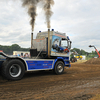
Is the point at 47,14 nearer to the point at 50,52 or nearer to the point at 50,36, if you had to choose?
the point at 50,36

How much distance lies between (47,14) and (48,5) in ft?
1.95

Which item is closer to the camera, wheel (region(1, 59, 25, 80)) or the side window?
wheel (region(1, 59, 25, 80))

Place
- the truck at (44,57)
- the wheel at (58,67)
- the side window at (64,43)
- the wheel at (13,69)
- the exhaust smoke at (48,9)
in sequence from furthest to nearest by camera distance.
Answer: the side window at (64,43), the wheel at (58,67), the exhaust smoke at (48,9), the truck at (44,57), the wheel at (13,69)

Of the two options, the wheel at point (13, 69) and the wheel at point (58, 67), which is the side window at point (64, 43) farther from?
the wheel at point (13, 69)

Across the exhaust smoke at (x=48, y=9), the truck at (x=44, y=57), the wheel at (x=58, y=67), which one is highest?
the exhaust smoke at (x=48, y=9)

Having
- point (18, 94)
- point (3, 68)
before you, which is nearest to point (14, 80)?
point (3, 68)

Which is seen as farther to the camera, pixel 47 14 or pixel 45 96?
pixel 47 14

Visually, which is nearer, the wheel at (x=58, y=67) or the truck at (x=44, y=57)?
the truck at (x=44, y=57)

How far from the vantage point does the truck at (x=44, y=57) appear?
6.56 metres

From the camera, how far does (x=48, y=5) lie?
802cm

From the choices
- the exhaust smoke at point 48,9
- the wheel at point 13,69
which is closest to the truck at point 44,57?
the wheel at point 13,69

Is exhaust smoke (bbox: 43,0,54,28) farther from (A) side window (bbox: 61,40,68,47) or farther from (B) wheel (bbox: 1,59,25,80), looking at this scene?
(B) wheel (bbox: 1,59,25,80)

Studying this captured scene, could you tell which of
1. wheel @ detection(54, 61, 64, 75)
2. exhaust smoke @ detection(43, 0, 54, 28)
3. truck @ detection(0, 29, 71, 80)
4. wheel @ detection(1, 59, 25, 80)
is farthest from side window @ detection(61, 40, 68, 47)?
wheel @ detection(1, 59, 25, 80)

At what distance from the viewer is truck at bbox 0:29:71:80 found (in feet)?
21.5
